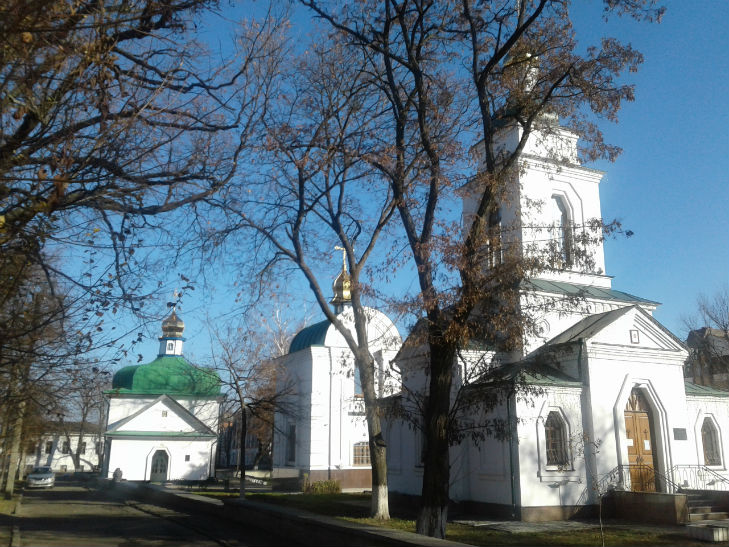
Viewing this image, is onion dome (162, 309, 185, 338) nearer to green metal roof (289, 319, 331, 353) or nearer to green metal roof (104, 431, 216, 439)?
green metal roof (104, 431, 216, 439)

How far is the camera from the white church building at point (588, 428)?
58.9 ft

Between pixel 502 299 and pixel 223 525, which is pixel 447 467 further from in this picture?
pixel 223 525

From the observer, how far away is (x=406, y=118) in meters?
15.4

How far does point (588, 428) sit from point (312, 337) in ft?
65.4

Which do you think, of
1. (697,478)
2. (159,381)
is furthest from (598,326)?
(159,381)

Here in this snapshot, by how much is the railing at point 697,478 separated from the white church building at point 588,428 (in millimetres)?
31

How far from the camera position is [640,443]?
19672 millimetres

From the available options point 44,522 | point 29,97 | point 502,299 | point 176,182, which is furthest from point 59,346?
point 44,522

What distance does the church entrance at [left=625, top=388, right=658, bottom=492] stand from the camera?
19016 mm

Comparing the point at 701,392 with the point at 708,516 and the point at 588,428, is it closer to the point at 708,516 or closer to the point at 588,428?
the point at 588,428

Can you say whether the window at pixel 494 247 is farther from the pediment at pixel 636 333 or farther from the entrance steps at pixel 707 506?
the entrance steps at pixel 707 506

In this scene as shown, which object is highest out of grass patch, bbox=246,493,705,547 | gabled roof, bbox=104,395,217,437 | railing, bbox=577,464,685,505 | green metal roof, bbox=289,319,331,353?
green metal roof, bbox=289,319,331,353

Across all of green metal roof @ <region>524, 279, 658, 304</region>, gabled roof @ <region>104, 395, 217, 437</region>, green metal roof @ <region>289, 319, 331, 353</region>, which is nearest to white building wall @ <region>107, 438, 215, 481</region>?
gabled roof @ <region>104, 395, 217, 437</region>

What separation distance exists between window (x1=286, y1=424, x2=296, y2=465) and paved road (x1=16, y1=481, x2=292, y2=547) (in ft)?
43.5
